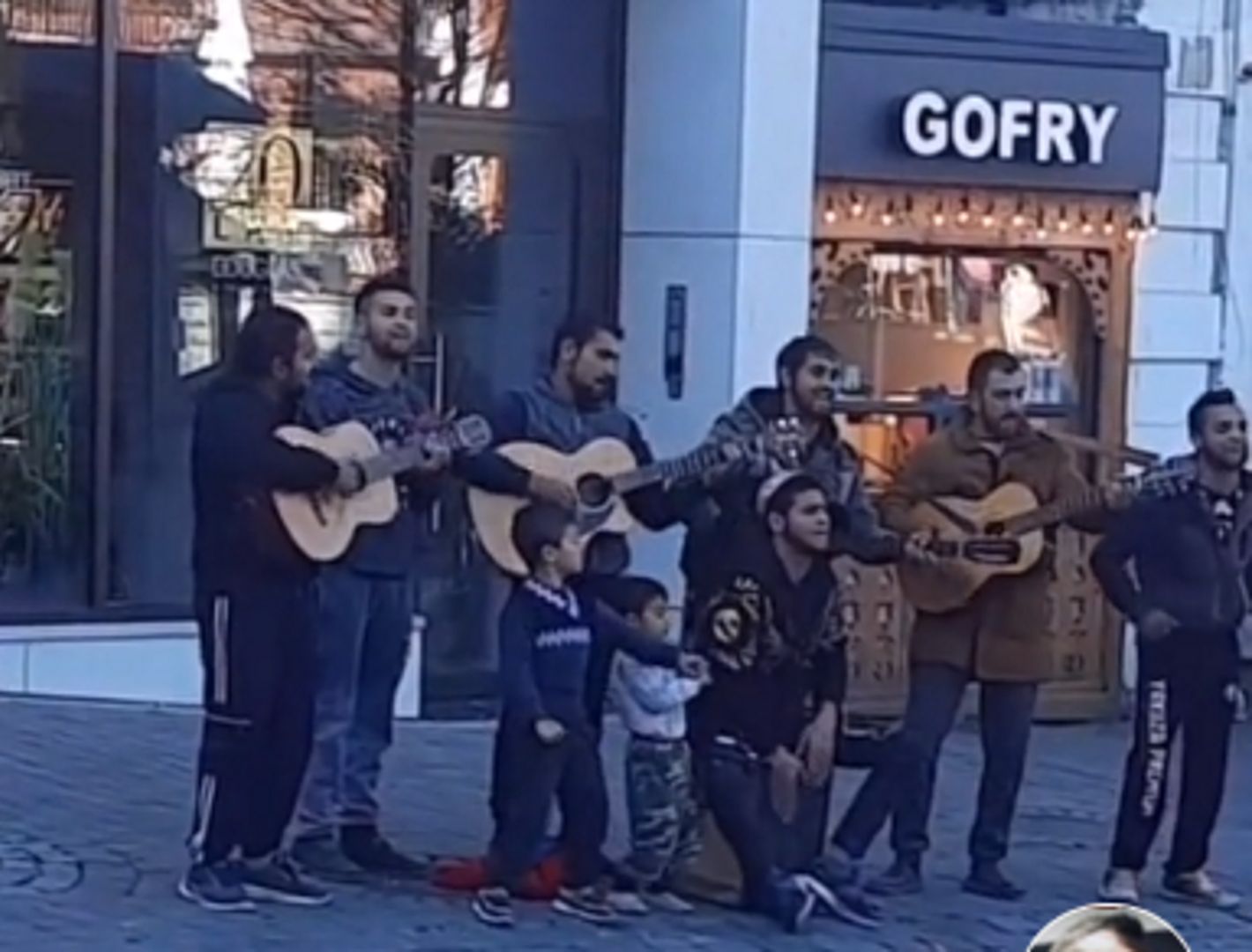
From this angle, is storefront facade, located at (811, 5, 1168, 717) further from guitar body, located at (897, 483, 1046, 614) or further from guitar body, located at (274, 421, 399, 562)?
guitar body, located at (274, 421, 399, 562)

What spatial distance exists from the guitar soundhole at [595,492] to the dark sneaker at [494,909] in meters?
1.19

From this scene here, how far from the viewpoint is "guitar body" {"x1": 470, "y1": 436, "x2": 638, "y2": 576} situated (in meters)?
8.61

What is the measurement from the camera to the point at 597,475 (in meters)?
8.79

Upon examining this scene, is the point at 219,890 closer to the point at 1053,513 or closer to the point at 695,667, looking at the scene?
the point at 695,667

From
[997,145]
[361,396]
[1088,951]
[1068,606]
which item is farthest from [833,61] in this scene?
[1088,951]

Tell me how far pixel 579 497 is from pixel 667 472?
0.93 feet

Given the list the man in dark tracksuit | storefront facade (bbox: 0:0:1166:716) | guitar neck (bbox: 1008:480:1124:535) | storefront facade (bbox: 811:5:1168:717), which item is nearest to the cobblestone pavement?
the man in dark tracksuit

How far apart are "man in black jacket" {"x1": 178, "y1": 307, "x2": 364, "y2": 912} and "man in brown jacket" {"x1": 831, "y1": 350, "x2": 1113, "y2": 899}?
6.44ft

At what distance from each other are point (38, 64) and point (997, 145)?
4460mm

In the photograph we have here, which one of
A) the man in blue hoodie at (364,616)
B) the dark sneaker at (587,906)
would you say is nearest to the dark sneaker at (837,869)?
the dark sneaker at (587,906)

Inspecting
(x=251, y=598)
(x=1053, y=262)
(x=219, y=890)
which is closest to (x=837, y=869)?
(x=219, y=890)

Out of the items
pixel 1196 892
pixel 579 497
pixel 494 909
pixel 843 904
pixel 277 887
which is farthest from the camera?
pixel 1196 892

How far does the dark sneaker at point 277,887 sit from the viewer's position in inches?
336

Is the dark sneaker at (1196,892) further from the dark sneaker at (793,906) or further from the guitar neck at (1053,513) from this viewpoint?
the dark sneaker at (793,906)
